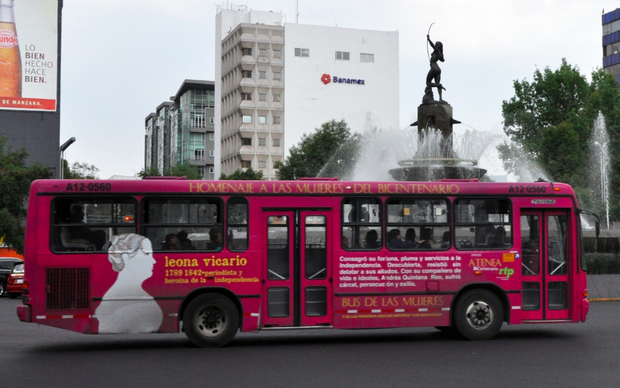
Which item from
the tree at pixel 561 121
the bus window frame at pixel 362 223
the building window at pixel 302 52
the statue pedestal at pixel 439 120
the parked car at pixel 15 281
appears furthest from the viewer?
the building window at pixel 302 52

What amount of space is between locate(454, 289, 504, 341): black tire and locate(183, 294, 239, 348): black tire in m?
3.67

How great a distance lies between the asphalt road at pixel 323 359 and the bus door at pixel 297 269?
0.54 metres

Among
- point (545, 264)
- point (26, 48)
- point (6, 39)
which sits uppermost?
point (6, 39)

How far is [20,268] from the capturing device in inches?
1130

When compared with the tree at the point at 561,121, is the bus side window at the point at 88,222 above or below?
below

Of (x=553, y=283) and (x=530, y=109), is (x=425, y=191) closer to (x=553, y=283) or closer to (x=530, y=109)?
(x=553, y=283)

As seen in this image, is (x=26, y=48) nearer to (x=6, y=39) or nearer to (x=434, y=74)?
(x=6, y=39)

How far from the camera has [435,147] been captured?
1099 inches

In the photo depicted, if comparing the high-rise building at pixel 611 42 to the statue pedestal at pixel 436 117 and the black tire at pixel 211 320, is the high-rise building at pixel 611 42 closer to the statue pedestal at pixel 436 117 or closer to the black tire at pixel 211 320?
the statue pedestal at pixel 436 117

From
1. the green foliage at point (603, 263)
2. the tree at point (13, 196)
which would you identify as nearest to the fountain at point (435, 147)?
the green foliage at point (603, 263)

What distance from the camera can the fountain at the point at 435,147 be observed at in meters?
26.0

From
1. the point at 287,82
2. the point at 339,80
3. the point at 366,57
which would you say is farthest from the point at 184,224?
the point at 366,57

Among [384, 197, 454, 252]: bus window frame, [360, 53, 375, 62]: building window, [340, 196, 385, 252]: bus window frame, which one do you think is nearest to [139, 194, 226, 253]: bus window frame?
[340, 196, 385, 252]: bus window frame

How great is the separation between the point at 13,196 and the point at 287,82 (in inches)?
2636
